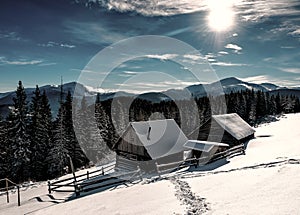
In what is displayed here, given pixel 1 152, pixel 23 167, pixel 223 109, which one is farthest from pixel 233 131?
pixel 223 109

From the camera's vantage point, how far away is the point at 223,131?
34969mm

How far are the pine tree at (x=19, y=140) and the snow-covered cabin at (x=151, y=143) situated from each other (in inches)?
557

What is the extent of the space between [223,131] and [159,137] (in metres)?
11.9

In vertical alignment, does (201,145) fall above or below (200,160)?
above

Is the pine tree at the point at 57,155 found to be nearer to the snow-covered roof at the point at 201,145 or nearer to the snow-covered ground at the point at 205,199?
the snow-covered ground at the point at 205,199

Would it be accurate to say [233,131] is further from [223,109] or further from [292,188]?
[223,109]

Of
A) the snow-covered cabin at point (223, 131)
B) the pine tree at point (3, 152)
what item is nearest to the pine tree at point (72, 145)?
the pine tree at point (3, 152)

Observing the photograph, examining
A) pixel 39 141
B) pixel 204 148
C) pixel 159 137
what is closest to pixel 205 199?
pixel 204 148

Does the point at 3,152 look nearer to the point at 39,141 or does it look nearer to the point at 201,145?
the point at 39,141

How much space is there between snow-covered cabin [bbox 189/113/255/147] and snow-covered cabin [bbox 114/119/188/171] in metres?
7.94

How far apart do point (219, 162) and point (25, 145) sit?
86.6 feet

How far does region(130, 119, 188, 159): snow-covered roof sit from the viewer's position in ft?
85.8

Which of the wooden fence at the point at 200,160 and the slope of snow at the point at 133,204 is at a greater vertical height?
the slope of snow at the point at 133,204

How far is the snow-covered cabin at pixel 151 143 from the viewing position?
2588cm
